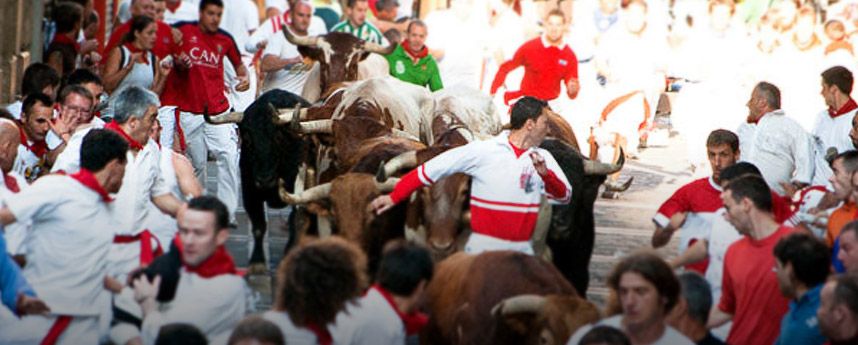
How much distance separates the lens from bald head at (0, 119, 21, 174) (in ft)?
41.1

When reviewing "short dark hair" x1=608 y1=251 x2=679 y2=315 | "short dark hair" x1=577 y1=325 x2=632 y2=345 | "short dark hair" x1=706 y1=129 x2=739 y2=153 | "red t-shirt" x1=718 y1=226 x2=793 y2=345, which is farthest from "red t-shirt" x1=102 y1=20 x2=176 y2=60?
"short dark hair" x1=577 y1=325 x2=632 y2=345

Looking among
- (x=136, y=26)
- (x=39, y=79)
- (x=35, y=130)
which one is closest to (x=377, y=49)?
Answer: (x=136, y=26)

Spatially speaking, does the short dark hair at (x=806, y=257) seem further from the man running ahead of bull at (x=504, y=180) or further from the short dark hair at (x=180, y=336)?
the short dark hair at (x=180, y=336)

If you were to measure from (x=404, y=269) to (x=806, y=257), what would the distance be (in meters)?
1.92

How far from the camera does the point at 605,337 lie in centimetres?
852

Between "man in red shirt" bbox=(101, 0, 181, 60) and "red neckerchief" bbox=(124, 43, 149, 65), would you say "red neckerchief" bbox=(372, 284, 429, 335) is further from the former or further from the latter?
"man in red shirt" bbox=(101, 0, 181, 60)

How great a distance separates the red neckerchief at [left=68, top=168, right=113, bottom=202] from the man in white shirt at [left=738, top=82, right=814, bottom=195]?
638 centimetres

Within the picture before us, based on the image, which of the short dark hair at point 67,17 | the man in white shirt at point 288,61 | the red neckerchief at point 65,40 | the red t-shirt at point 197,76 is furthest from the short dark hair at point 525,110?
the short dark hair at point 67,17

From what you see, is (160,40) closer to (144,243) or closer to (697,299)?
(144,243)

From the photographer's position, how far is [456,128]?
15484 millimetres

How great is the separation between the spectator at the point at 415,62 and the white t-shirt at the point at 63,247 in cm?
980

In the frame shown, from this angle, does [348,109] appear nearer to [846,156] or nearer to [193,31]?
[193,31]

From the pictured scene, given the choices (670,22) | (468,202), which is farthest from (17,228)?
(670,22)

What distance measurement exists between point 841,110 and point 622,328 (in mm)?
7924
